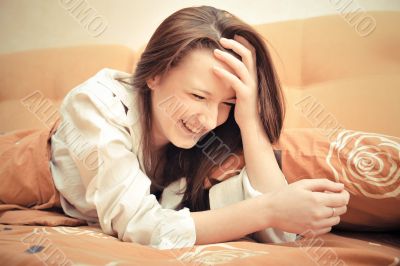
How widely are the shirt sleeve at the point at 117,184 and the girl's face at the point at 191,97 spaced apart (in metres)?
0.09

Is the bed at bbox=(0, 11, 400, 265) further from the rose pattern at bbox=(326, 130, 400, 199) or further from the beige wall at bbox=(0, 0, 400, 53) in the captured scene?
the beige wall at bbox=(0, 0, 400, 53)

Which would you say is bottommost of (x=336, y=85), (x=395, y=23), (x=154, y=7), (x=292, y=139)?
(x=292, y=139)

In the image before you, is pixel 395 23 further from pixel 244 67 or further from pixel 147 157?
pixel 147 157

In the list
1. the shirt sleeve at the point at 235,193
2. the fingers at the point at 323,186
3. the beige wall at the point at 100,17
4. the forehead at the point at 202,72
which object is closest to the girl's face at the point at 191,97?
the forehead at the point at 202,72

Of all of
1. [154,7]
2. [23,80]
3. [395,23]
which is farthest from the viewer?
[154,7]

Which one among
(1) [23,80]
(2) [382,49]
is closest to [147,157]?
(2) [382,49]

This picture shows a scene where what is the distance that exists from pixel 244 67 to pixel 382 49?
64cm

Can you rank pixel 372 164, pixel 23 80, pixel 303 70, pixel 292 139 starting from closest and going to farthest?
1. pixel 372 164
2. pixel 292 139
3. pixel 303 70
4. pixel 23 80

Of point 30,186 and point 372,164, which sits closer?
point 372,164

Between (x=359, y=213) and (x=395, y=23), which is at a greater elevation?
(x=395, y=23)

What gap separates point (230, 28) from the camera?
79 cm

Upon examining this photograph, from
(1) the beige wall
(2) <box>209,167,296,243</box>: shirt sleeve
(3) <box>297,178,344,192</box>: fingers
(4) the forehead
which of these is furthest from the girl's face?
(1) the beige wall

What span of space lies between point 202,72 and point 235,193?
0.26 meters

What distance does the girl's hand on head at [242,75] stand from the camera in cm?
74
